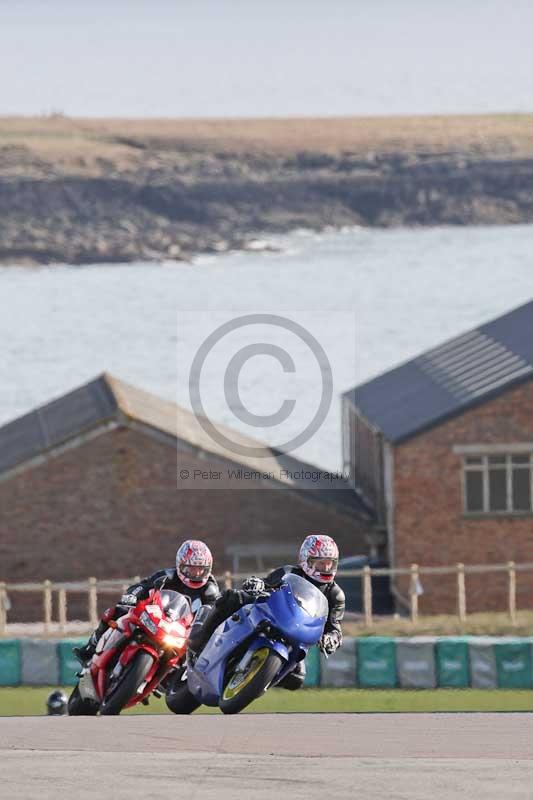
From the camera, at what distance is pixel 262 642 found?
16938 millimetres

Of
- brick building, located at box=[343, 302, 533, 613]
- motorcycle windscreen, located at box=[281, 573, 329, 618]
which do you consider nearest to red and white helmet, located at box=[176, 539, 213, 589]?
motorcycle windscreen, located at box=[281, 573, 329, 618]

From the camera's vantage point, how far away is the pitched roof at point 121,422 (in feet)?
147

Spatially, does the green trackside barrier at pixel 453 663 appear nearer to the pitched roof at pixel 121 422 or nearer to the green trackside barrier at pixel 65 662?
the green trackside barrier at pixel 65 662

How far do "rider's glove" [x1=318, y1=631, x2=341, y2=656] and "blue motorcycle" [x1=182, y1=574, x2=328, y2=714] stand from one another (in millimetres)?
283

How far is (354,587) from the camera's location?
1662 inches

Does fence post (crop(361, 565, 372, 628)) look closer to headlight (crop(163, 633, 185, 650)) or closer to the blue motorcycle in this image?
headlight (crop(163, 633, 185, 650))

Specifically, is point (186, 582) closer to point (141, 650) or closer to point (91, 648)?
point (141, 650)

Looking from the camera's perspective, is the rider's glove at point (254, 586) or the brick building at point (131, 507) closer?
the rider's glove at point (254, 586)

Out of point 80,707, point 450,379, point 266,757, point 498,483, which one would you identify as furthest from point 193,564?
point 450,379

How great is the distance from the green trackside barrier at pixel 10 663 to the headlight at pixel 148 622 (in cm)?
1226

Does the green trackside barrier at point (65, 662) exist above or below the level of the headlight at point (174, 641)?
below

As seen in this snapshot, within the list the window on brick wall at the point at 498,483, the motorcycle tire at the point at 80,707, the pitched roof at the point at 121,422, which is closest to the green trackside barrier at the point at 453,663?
the motorcycle tire at the point at 80,707

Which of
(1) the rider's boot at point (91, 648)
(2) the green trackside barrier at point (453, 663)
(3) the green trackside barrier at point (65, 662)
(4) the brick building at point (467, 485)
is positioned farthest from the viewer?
(4) the brick building at point (467, 485)

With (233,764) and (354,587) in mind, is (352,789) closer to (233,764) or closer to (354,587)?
(233,764)
